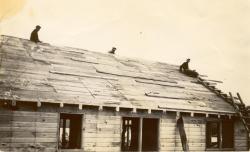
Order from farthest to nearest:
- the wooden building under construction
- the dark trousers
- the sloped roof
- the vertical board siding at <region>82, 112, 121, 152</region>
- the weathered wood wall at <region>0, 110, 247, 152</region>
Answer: the dark trousers < the vertical board siding at <region>82, 112, 121, 152</region> < the sloped roof < the wooden building under construction < the weathered wood wall at <region>0, 110, 247, 152</region>

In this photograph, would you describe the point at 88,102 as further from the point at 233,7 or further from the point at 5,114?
the point at 233,7

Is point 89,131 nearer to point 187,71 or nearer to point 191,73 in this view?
point 191,73

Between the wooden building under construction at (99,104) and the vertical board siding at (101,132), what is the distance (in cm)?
4

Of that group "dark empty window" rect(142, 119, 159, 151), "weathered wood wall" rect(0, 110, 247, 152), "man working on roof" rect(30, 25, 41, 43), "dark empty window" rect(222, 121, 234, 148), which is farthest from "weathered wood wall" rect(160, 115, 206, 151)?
"man working on roof" rect(30, 25, 41, 43)

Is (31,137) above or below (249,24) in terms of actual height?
below

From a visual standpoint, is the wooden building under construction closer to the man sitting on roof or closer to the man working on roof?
the man working on roof

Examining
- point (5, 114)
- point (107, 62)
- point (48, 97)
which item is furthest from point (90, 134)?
point (107, 62)

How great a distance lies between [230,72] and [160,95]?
4472cm

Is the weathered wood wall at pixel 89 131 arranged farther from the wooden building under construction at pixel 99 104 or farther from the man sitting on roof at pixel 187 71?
the man sitting on roof at pixel 187 71

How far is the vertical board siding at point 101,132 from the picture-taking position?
14172 millimetres

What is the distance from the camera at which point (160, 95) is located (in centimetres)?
1741

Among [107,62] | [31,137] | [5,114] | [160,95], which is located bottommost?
[31,137]

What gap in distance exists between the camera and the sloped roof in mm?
13930

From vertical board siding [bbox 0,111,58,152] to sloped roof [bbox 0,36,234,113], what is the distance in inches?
27.6
